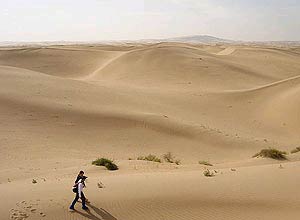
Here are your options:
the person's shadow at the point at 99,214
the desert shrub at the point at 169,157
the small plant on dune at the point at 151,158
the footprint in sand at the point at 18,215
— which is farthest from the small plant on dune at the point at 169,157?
the footprint in sand at the point at 18,215

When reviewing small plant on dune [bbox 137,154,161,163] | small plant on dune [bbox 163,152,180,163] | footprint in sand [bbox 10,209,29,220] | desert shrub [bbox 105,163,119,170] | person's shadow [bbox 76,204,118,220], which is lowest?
footprint in sand [bbox 10,209,29,220]

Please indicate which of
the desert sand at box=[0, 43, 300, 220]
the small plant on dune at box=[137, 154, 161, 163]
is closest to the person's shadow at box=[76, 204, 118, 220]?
the desert sand at box=[0, 43, 300, 220]

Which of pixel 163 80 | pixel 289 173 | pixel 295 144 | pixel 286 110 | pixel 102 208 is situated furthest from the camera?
pixel 163 80

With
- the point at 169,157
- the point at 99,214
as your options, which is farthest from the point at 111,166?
the point at 99,214

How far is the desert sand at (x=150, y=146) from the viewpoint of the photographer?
8.03 meters

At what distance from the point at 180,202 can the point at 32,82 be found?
20.7 metres

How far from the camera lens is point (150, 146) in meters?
16.8

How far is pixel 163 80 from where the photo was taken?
134 ft

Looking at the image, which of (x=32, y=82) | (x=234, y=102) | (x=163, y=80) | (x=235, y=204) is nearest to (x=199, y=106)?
(x=234, y=102)

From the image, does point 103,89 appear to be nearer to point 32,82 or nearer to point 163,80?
point 32,82

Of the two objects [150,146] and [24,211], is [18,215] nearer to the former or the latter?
[24,211]

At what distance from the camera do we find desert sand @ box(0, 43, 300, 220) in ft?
26.3

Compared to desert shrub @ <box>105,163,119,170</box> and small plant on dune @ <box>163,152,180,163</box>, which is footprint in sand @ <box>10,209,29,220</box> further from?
small plant on dune @ <box>163,152,180,163</box>

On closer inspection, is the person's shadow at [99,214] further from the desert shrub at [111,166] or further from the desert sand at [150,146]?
the desert shrub at [111,166]
